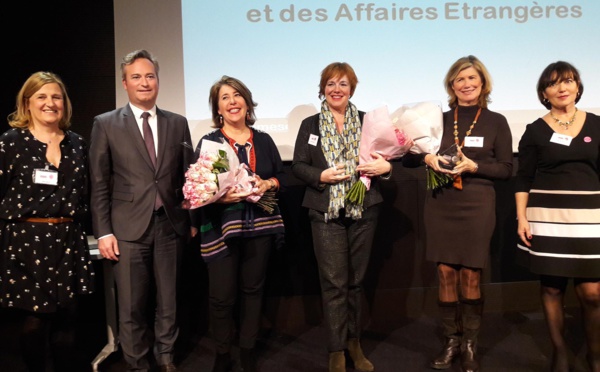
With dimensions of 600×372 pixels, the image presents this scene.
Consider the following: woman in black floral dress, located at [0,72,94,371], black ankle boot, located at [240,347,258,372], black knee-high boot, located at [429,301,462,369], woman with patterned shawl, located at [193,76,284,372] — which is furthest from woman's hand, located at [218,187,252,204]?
black knee-high boot, located at [429,301,462,369]

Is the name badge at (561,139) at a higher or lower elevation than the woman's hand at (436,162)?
higher

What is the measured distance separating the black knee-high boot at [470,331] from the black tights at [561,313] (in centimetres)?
34

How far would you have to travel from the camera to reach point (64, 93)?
96.6 inches

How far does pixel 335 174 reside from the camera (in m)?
2.46

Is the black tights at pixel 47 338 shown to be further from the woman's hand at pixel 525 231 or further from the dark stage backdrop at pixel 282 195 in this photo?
the woman's hand at pixel 525 231

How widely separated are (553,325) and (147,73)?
8.07ft

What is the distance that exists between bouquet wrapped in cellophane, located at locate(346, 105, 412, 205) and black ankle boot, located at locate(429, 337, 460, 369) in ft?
3.27

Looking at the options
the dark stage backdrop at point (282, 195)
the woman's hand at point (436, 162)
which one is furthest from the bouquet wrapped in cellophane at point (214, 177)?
the dark stage backdrop at point (282, 195)

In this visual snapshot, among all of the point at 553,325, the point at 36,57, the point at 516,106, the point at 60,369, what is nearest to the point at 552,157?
the point at 553,325

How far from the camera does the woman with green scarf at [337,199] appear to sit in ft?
8.30

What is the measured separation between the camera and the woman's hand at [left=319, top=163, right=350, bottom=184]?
8.05ft

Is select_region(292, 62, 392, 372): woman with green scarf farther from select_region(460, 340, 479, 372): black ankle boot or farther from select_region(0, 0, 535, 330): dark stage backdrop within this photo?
select_region(0, 0, 535, 330): dark stage backdrop

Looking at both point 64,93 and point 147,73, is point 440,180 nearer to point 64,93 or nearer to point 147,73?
point 147,73

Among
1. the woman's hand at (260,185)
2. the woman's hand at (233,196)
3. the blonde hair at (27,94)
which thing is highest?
the blonde hair at (27,94)
